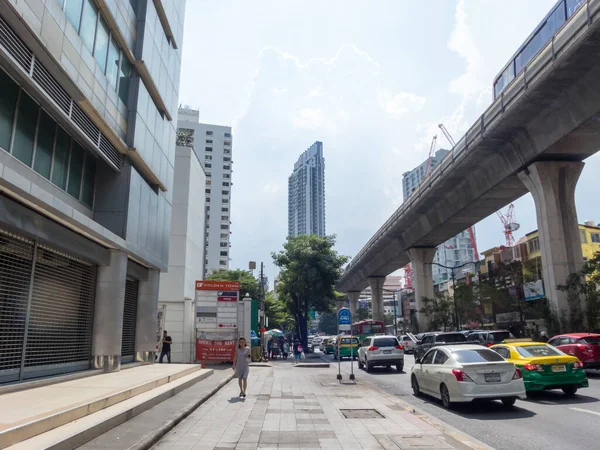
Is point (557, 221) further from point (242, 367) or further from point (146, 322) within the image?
point (146, 322)

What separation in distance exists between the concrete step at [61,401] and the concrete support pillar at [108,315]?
1.58 metres

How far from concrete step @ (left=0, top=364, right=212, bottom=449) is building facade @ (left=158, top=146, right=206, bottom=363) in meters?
15.4

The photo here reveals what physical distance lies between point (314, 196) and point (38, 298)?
617ft

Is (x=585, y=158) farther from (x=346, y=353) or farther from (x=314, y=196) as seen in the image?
(x=314, y=196)

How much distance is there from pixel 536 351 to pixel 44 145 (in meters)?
14.6

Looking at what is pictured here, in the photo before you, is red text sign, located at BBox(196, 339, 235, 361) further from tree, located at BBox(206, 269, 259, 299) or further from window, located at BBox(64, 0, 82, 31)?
tree, located at BBox(206, 269, 259, 299)

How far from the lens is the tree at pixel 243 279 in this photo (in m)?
63.3

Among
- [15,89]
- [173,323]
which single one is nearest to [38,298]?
[15,89]

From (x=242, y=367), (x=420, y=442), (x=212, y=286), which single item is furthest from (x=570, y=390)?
(x=212, y=286)

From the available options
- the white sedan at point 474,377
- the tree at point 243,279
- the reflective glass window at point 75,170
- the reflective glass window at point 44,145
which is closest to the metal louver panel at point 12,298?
the reflective glass window at point 44,145

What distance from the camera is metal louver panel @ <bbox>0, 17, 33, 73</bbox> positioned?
30.8ft

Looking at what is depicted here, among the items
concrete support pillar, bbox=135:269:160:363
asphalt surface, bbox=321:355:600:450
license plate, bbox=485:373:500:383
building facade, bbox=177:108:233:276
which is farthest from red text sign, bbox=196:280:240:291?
building facade, bbox=177:108:233:276

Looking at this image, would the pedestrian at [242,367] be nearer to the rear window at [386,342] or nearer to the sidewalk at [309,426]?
the sidewalk at [309,426]

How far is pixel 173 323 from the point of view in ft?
95.3
